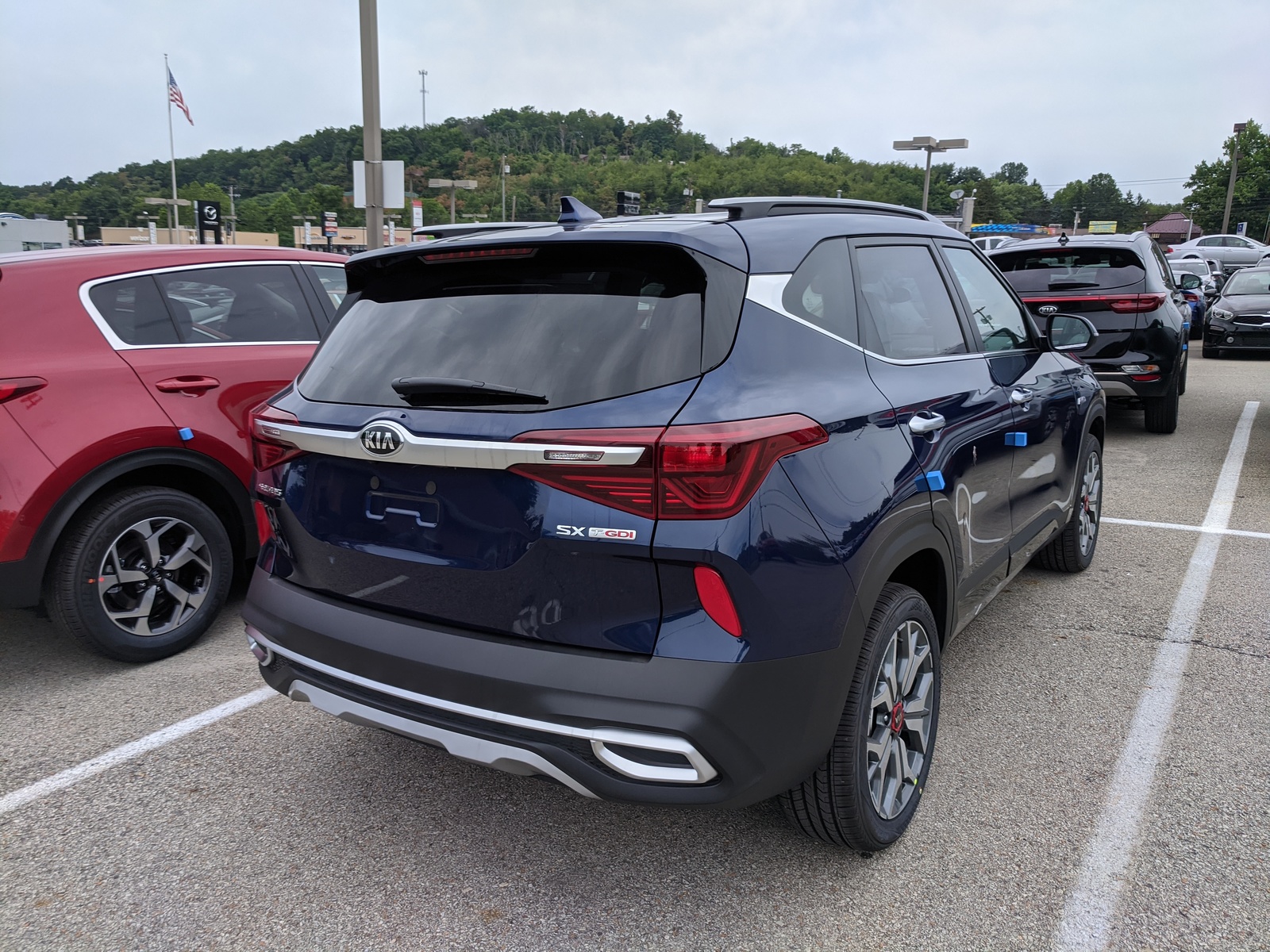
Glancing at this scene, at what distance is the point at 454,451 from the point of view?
7.26 ft

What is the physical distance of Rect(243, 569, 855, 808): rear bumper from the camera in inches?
81.7

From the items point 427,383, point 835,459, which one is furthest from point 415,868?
point 835,459

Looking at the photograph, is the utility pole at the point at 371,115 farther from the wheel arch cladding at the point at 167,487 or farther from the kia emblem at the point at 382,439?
the kia emblem at the point at 382,439

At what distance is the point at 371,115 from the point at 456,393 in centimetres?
892

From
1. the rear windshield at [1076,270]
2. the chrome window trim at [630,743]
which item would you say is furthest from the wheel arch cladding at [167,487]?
the rear windshield at [1076,270]

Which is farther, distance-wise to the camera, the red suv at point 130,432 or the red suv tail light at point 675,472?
the red suv at point 130,432

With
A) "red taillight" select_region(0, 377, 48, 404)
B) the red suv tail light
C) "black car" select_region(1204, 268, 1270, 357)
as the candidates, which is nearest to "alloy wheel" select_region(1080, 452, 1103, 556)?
the red suv tail light

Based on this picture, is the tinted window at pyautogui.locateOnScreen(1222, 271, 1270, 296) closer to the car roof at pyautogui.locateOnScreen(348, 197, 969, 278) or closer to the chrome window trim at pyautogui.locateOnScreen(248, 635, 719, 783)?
the car roof at pyautogui.locateOnScreen(348, 197, 969, 278)

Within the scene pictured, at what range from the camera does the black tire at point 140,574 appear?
12.7 feet

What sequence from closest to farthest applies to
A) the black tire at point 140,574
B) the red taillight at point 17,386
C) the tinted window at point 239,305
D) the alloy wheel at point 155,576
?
the red taillight at point 17,386
the black tire at point 140,574
the alloy wheel at point 155,576
the tinted window at point 239,305

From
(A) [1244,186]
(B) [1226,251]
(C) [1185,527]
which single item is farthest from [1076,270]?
(A) [1244,186]

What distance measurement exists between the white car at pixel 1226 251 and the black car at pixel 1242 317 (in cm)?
1540

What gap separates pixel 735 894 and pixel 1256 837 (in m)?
1.55

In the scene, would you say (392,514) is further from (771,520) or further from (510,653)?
(771,520)
